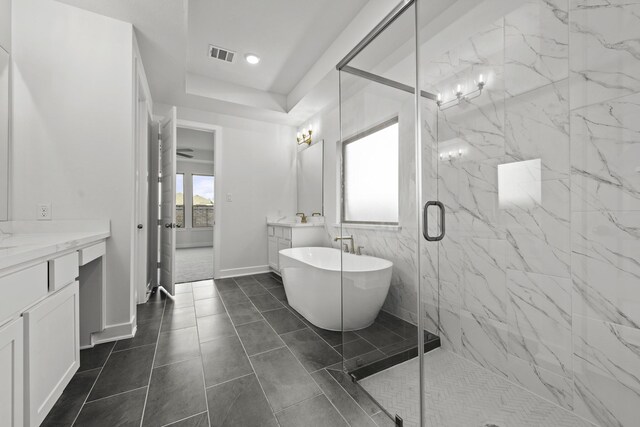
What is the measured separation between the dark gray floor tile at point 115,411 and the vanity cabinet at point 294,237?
224 cm

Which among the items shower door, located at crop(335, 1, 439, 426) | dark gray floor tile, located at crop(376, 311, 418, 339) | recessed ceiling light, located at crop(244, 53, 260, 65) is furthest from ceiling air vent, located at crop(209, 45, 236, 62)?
dark gray floor tile, located at crop(376, 311, 418, 339)

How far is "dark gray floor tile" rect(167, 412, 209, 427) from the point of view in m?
1.20

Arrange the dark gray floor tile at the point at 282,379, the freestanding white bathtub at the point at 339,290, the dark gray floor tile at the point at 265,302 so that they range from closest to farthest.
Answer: the dark gray floor tile at the point at 282,379 < the freestanding white bathtub at the point at 339,290 < the dark gray floor tile at the point at 265,302

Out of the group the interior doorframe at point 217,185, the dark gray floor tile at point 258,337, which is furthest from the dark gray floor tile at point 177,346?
the interior doorframe at point 217,185

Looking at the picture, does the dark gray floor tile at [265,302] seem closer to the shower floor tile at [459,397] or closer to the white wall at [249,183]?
the white wall at [249,183]

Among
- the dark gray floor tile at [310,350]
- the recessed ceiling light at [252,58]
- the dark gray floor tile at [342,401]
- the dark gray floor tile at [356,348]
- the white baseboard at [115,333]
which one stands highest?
the recessed ceiling light at [252,58]

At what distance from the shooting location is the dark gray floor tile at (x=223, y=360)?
1562 mm

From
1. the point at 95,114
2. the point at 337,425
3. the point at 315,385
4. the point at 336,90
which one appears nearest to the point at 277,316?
the point at 315,385

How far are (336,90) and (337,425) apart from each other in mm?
3255

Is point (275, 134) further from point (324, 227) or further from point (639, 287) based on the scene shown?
point (639, 287)

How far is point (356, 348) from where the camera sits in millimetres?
1651

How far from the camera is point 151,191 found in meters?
3.30

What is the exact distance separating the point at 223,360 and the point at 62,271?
1050mm

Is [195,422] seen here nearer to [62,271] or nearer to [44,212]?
[62,271]
